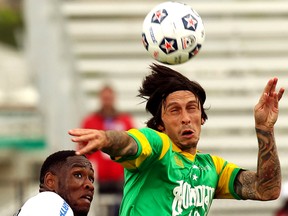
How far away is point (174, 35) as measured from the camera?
884cm

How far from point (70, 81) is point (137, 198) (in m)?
9.33

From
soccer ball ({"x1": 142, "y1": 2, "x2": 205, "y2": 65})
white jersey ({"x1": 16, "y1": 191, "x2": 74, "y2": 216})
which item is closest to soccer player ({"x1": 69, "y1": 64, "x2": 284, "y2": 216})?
white jersey ({"x1": 16, "y1": 191, "x2": 74, "y2": 216})

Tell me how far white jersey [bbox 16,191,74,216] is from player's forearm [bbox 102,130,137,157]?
0.41 metres

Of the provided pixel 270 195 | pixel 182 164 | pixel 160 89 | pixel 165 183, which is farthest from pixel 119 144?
pixel 270 195

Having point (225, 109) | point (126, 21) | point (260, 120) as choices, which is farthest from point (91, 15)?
point (260, 120)

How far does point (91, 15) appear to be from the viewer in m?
17.7

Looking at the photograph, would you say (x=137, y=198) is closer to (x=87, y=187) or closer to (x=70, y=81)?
(x=87, y=187)

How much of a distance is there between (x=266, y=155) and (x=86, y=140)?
68.0 inches

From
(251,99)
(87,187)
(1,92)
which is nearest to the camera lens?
(87,187)

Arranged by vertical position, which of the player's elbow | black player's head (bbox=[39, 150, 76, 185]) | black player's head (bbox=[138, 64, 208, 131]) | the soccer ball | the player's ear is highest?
the soccer ball

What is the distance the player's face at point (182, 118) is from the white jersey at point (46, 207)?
976 mm

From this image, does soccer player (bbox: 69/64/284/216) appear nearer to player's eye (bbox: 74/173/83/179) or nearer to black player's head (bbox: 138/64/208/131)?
black player's head (bbox: 138/64/208/131)

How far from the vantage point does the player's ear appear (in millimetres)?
7625

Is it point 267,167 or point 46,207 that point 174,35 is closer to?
point 267,167
